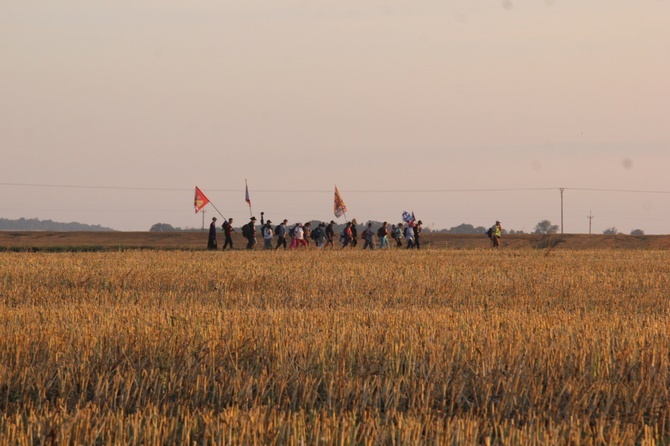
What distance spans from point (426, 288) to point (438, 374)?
440 inches

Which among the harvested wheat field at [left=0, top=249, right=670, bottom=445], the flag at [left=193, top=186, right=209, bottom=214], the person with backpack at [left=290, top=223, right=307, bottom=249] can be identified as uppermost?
the flag at [left=193, top=186, right=209, bottom=214]

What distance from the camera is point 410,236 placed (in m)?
43.2

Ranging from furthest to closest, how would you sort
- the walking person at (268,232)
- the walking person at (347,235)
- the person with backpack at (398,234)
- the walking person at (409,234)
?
the person with backpack at (398,234) < the walking person at (347,235) < the walking person at (409,234) < the walking person at (268,232)

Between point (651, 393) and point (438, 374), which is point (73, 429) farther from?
point (651, 393)

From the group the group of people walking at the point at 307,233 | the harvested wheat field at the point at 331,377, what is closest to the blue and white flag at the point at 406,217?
the group of people walking at the point at 307,233

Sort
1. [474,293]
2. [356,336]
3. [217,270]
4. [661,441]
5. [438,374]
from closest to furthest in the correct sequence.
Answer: [661,441] < [438,374] < [356,336] < [474,293] < [217,270]

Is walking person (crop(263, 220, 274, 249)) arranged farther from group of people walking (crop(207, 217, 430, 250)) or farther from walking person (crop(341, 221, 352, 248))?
walking person (crop(341, 221, 352, 248))

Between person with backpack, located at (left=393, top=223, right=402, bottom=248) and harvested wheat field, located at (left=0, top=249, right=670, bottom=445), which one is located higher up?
person with backpack, located at (left=393, top=223, right=402, bottom=248)

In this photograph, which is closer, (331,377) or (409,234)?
(331,377)

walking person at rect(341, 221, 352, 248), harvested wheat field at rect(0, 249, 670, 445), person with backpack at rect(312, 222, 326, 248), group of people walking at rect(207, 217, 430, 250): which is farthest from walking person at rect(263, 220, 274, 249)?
harvested wheat field at rect(0, 249, 670, 445)

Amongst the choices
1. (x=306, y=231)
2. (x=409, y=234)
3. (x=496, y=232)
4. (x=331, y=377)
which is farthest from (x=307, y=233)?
(x=331, y=377)

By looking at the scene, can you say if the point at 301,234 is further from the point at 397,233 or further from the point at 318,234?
the point at 397,233

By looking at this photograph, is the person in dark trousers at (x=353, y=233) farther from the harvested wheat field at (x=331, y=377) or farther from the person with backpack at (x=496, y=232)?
the harvested wheat field at (x=331, y=377)

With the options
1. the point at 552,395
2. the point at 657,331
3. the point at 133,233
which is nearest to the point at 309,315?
the point at 657,331
